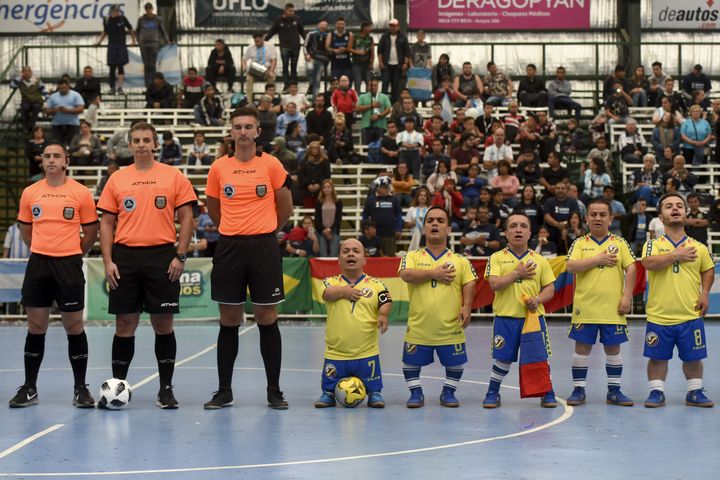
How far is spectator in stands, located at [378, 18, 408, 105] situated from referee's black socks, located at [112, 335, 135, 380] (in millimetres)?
16777

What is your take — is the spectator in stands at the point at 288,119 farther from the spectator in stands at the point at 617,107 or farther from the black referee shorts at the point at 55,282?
the black referee shorts at the point at 55,282

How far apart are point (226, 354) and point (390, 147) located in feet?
45.8

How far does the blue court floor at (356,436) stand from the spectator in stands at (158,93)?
15.1 m

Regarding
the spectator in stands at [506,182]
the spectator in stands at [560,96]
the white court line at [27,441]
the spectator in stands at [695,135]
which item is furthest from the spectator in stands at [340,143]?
the white court line at [27,441]

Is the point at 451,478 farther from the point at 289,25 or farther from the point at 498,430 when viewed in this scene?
the point at 289,25

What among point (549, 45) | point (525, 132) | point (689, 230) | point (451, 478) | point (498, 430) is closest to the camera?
point (451, 478)

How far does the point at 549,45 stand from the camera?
1173 inches

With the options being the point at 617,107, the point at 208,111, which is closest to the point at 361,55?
the point at 208,111

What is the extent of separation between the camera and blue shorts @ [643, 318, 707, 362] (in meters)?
10.2

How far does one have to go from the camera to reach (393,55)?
2612cm

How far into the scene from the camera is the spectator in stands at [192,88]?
87.6ft

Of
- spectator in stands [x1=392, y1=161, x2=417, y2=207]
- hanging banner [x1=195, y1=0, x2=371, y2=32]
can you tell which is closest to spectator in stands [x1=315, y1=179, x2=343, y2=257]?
spectator in stands [x1=392, y1=161, x2=417, y2=207]

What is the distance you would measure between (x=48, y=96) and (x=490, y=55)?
1081 centimetres

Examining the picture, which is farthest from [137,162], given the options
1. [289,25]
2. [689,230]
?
[289,25]
